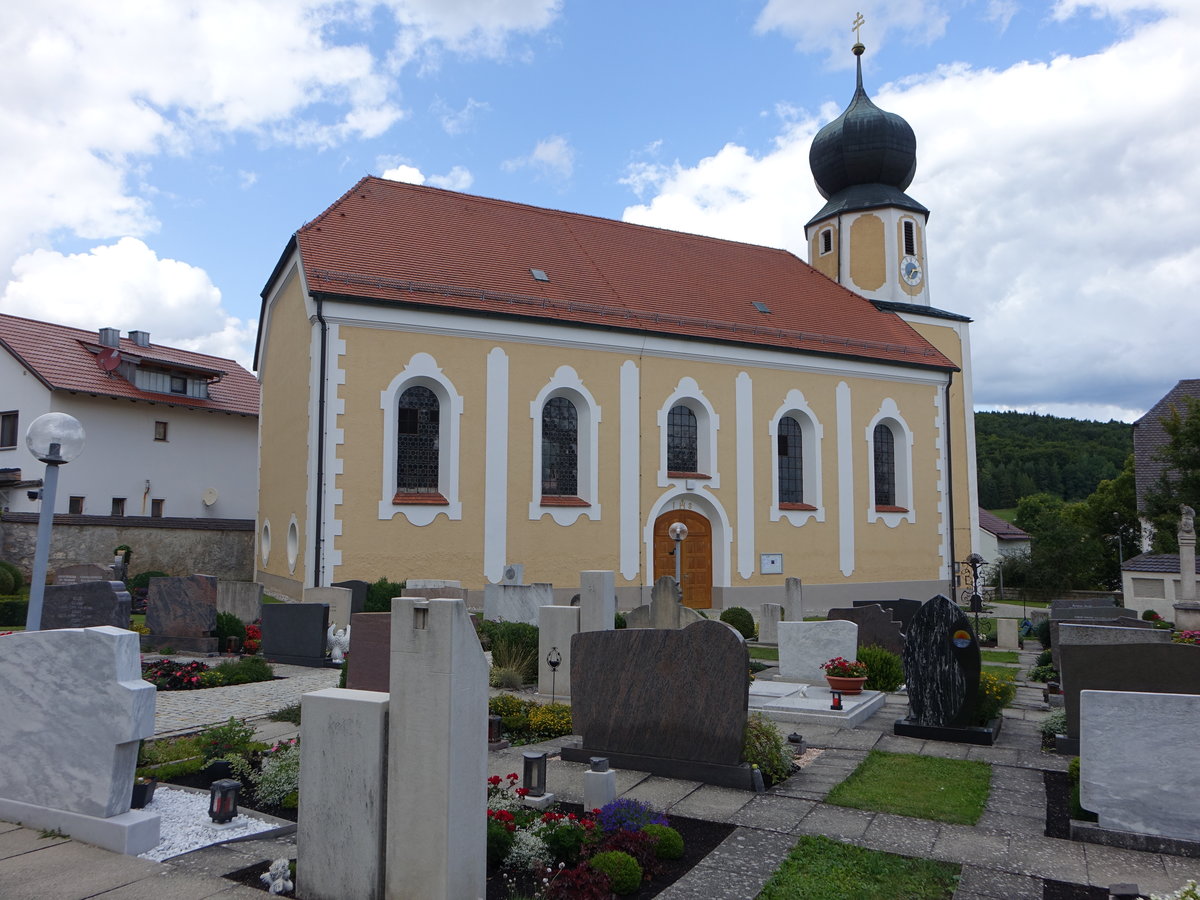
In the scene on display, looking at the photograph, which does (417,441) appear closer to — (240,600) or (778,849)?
(240,600)

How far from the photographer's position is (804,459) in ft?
80.1

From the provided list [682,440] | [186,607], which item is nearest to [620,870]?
[186,607]

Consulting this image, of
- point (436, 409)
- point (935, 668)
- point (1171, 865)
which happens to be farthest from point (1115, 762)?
point (436, 409)

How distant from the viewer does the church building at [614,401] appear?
18.8 m

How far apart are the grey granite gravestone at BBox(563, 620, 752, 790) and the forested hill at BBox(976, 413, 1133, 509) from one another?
2782 inches

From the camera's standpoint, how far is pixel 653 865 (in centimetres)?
495

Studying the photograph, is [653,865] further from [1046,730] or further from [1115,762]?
[1046,730]

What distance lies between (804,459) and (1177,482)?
14.2 m

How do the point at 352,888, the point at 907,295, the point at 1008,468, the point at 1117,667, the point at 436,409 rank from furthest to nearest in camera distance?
the point at 1008,468 < the point at 907,295 < the point at 436,409 < the point at 1117,667 < the point at 352,888

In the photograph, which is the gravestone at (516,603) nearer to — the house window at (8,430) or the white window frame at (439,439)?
the white window frame at (439,439)

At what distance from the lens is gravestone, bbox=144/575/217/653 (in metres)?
14.0

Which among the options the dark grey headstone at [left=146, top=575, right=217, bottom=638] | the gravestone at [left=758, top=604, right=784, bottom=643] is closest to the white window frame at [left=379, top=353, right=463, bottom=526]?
the dark grey headstone at [left=146, top=575, right=217, bottom=638]

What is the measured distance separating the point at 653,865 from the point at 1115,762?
10.3 feet

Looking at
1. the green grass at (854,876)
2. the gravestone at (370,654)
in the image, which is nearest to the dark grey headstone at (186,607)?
the gravestone at (370,654)
